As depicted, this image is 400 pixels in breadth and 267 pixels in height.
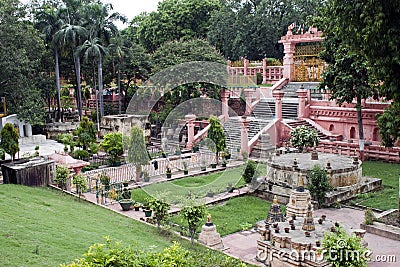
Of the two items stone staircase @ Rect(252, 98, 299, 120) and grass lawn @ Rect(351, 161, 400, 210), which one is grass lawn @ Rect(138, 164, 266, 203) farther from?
stone staircase @ Rect(252, 98, 299, 120)

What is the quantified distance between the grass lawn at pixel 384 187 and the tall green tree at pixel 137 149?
925 cm

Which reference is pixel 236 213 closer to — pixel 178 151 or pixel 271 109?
pixel 178 151

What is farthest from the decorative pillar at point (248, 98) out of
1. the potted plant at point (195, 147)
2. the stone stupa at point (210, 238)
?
the stone stupa at point (210, 238)

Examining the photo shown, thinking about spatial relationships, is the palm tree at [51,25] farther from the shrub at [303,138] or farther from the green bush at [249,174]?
the green bush at [249,174]

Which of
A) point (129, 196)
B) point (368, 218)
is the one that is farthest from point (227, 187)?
point (368, 218)

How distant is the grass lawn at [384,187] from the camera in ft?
54.6

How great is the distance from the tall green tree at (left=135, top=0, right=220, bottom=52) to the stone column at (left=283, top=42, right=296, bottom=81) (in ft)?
44.0

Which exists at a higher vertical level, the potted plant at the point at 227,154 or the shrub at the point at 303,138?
the shrub at the point at 303,138

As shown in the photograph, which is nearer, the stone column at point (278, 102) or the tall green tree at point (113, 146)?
the tall green tree at point (113, 146)

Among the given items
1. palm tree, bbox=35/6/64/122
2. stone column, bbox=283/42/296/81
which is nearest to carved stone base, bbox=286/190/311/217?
stone column, bbox=283/42/296/81

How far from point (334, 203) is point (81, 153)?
14.4m

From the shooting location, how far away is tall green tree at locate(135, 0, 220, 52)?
4612 centimetres

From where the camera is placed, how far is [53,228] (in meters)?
11.2

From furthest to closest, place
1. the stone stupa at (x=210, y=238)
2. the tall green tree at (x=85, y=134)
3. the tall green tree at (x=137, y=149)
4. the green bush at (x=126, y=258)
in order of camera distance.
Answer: the tall green tree at (x=85, y=134) → the tall green tree at (x=137, y=149) → the stone stupa at (x=210, y=238) → the green bush at (x=126, y=258)
